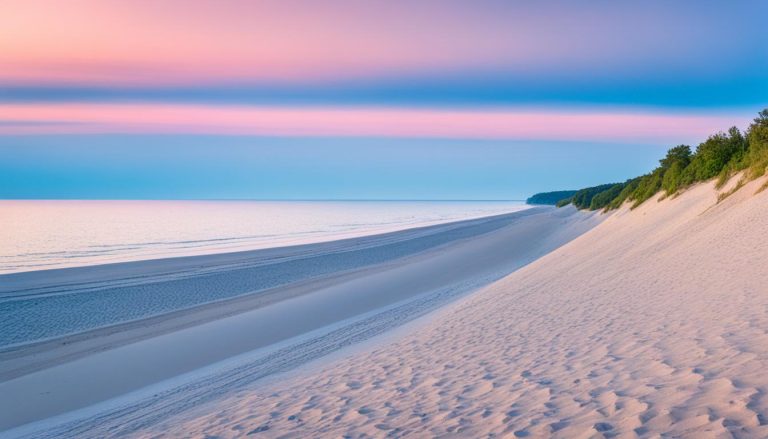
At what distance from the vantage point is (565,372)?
7031 mm

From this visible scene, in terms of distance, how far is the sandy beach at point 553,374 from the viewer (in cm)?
534

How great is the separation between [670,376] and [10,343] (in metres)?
15.3

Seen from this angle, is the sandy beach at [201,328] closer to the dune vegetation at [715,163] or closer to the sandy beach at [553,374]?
the sandy beach at [553,374]

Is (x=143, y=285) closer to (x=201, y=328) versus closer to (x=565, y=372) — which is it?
(x=201, y=328)

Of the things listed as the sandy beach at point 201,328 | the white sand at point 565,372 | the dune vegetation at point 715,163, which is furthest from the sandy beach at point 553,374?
the dune vegetation at point 715,163

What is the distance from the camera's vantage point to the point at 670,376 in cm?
609

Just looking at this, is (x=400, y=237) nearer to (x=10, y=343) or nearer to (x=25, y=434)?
(x=10, y=343)

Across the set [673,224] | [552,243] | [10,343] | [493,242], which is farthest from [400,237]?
[10,343]

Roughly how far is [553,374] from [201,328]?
11.7 metres

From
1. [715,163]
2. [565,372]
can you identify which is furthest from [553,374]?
[715,163]

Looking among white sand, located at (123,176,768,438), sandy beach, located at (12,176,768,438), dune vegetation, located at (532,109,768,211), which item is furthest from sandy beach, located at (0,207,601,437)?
dune vegetation, located at (532,109,768,211)

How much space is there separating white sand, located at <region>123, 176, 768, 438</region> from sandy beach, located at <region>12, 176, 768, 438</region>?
0.08 feet

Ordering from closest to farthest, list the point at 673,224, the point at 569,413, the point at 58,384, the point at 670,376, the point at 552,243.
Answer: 1. the point at 569,413
2. the point at 670,376
3. the point at 58,384
4. the point at 673,224
5. the point at 552,243

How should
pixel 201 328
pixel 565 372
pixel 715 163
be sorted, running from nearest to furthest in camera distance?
pixel 565 372 → pixel 201 328 → pixel 715 163
